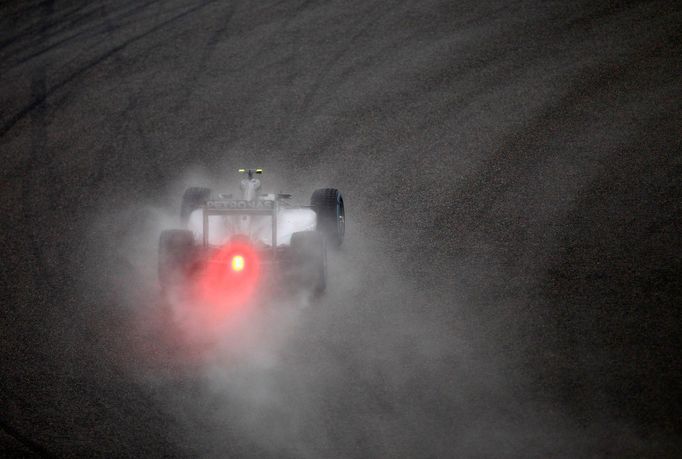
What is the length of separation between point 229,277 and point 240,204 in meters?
1.00

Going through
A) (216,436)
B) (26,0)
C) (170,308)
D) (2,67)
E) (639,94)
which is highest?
(26,0)

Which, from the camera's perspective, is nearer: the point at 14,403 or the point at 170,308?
the point at 14,403

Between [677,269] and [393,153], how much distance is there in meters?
5.50

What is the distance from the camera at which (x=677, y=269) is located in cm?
987

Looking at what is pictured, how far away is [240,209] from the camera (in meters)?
9.64

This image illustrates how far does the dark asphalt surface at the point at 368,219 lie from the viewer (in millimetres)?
7859

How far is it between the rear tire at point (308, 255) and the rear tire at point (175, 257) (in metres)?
1.32

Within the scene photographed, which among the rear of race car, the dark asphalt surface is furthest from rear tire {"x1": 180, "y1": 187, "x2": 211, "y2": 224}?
the dark asphalt surface

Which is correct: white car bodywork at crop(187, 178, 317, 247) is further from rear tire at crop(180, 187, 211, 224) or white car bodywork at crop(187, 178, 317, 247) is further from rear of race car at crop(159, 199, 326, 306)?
rear tire at crop(180, 187, 211, 224)

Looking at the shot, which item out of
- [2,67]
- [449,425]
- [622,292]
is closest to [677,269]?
[622,292]

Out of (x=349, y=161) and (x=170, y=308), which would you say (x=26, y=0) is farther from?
(x=170, y=308)

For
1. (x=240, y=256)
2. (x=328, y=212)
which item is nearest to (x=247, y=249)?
(x=240, y=256)

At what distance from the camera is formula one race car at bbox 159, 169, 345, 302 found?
9.36 m

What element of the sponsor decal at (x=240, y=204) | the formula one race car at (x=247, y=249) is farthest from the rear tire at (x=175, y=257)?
the sponsor decal at (x=240, y=204)
